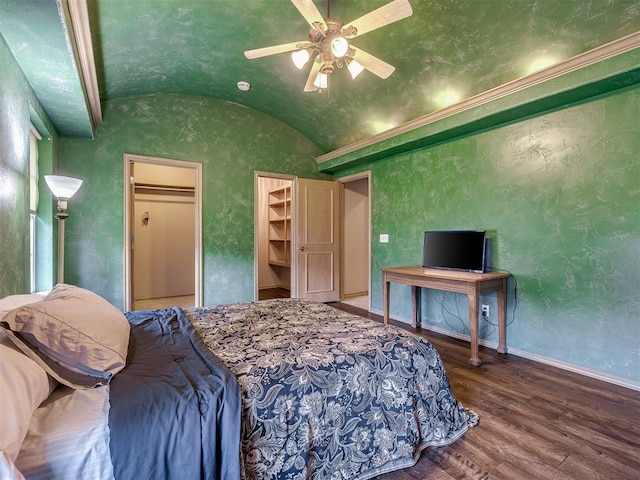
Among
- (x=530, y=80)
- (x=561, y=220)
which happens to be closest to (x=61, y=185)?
(x=530, y=80)

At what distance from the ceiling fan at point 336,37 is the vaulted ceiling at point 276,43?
2.14 feet

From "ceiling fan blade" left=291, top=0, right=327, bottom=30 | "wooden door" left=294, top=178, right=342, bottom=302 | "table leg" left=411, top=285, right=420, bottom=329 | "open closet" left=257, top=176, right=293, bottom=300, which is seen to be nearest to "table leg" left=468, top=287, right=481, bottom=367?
"table leg" left=411, top=285, right=420, bottom=329

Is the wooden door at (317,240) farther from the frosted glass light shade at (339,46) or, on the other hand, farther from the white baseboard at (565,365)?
the frosted glass light shade at (339,46)

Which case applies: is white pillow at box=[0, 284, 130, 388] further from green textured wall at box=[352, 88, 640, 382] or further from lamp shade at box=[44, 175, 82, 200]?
green textured wall at box=[352, 88, 640, 382]

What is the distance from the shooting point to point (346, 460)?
1.40 m

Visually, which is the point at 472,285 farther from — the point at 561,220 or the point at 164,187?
the point at 164,187

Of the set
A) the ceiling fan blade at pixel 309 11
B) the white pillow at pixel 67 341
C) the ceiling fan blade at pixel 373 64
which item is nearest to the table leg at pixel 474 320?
the ceiling fan blade at pixel 373 64

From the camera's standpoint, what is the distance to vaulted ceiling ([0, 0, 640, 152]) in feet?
6.90

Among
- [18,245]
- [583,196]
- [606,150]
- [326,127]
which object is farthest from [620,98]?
[18,245]

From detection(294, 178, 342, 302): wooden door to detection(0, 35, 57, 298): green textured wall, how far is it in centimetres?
323

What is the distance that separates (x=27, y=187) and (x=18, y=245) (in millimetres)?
535

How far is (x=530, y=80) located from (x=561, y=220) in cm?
121

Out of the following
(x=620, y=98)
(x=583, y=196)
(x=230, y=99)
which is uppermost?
(x=230, y=99)

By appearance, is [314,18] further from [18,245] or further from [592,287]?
[592,287]
